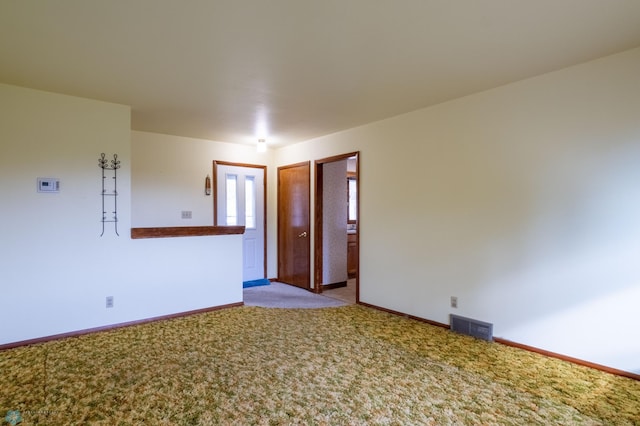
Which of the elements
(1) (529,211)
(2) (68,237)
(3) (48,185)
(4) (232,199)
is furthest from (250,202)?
(1) (529,211)

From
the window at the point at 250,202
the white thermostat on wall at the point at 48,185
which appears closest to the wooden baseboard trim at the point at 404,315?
the window at the point at 250,202

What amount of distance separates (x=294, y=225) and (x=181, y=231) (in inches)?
86.6

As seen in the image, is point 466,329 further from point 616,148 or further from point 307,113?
point 307,113

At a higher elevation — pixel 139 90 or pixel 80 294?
pixel 139 90

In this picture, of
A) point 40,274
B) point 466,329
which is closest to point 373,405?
point 466,329

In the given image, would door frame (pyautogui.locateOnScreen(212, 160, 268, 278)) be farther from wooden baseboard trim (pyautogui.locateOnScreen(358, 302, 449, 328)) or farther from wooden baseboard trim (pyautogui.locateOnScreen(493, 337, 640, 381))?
wooden baseboard trim (pyautogui.locateOnScreen(493, 337, 640, 381))

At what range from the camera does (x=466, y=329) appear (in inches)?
140

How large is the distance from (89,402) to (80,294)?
170cm

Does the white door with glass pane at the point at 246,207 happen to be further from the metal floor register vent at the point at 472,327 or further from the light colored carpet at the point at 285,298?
the metal floor register vent at the point at 472,327

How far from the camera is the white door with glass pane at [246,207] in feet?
19.3

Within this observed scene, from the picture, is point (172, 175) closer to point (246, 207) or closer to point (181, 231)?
point (246, 207)

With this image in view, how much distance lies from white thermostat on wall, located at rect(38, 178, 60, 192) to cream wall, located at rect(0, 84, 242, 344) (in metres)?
0.04

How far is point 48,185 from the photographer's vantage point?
347cm

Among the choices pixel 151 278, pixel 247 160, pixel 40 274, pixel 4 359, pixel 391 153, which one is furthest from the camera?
pixel 247 160
